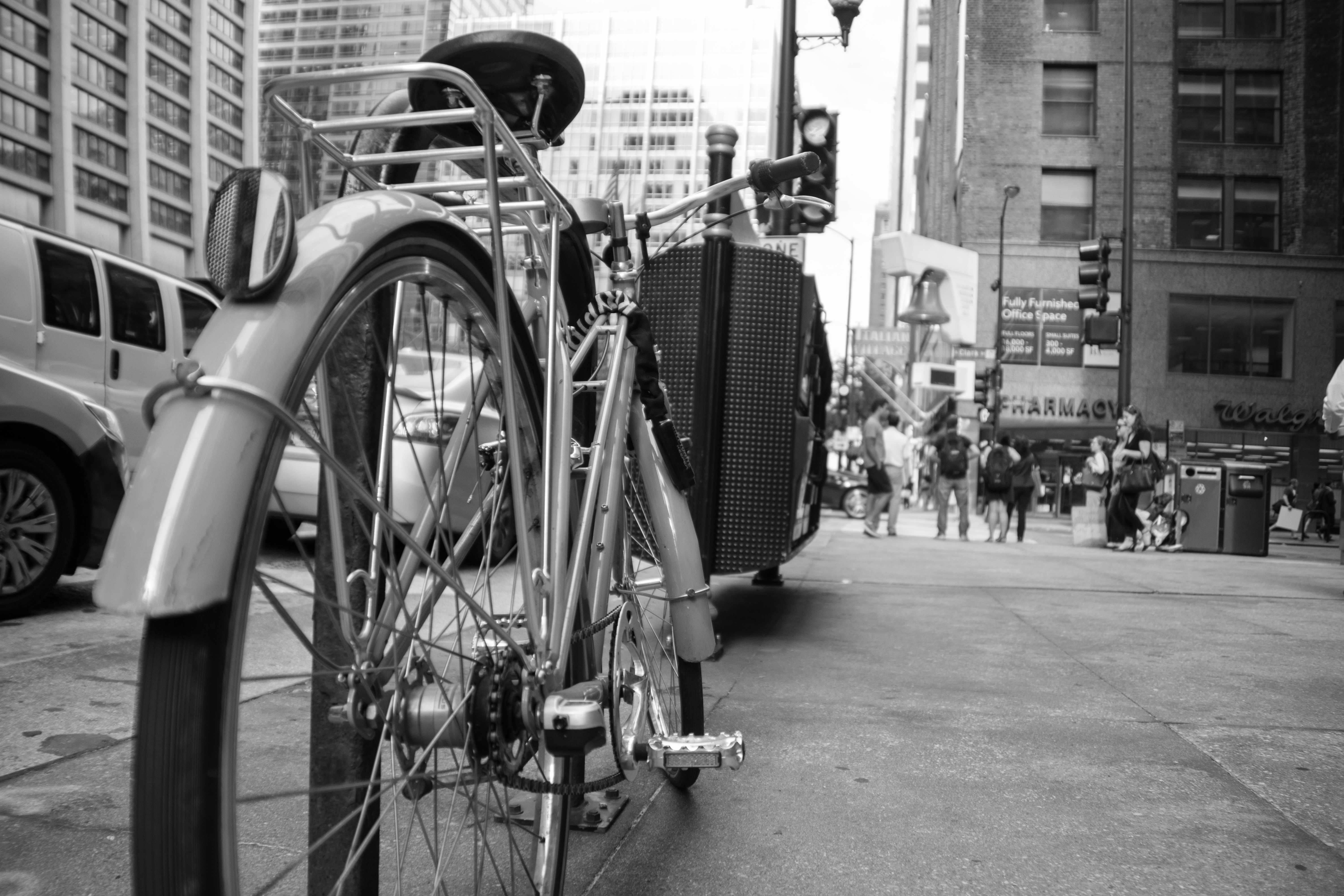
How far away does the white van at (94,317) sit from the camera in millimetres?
6012

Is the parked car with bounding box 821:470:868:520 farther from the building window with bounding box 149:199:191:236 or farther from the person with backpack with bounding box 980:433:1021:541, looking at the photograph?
the building window with bounding box 149:199:191:236

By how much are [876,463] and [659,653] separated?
13403mm

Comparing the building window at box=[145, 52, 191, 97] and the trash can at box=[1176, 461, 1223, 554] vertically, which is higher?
→ the building window at box=[145, 52, 191, 97]

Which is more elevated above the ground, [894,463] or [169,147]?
[169,147]

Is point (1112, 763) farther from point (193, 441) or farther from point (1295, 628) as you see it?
point (1295, 628)

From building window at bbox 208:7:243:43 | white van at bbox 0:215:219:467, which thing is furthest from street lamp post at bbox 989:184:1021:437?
building window at bbox 208:7:243:43

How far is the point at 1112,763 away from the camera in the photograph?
11.6ft

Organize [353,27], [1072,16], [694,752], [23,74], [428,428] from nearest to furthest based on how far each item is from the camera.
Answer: [428,428] < [694,752] < [1072,16] < [353,27] < [23,74]

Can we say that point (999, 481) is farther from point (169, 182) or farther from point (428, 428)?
point (169, 182)

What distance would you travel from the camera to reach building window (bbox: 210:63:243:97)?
45.8 meters

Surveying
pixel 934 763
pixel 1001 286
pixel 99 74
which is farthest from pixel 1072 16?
pixel 99 74

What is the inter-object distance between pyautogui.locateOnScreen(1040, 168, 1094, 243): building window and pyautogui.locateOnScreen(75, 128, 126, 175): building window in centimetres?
3843

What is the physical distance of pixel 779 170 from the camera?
9.04 ft

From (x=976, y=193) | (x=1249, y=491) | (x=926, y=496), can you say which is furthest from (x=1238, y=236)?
(x=1249, y=491)
